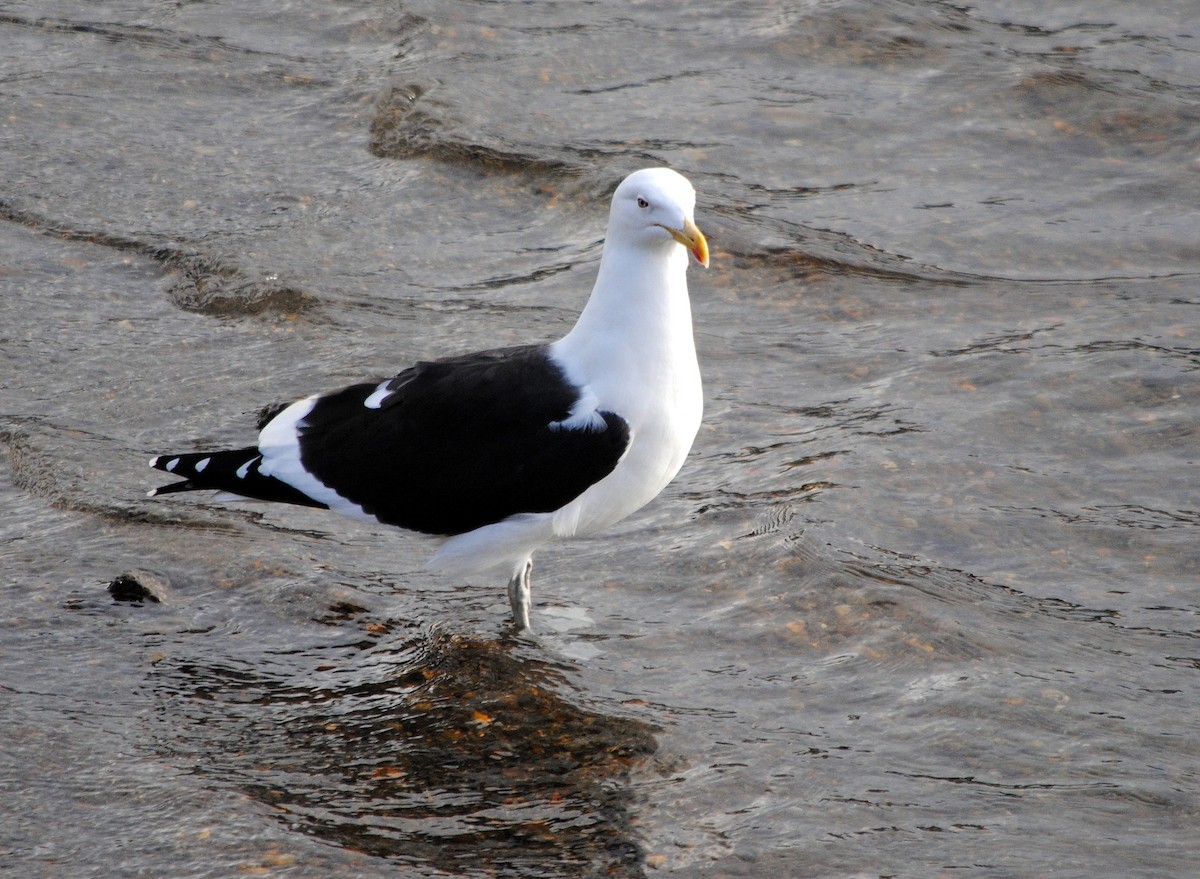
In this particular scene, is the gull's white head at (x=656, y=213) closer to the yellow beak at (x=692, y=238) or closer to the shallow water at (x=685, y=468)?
the yellow beak at (x=692, y=238)

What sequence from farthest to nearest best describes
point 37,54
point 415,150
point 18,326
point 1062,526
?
point 37,54 → point 415,150 → point 18,326 → point 1062,526

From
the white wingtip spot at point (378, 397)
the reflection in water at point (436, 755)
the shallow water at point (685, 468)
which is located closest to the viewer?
the reflection in water at point (436, 755)

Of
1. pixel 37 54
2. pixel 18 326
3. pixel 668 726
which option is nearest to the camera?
pixel 668 726

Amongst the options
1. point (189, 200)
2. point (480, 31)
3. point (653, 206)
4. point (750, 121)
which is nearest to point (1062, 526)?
point (653, 206)

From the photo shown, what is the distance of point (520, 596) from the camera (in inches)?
206

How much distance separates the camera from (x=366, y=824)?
13.9 feet

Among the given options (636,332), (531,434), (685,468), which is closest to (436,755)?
(531,434)

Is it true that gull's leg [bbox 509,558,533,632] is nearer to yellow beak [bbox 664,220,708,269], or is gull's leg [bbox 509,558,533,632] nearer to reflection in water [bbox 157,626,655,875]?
reflection in water [bbox 157,626,655,875]

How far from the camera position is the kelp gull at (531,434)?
4770mm

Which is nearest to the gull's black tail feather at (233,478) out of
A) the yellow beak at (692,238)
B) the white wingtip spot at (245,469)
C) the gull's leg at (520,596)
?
the white wingtip spot at (245,469)

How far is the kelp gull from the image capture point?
477 centimetres

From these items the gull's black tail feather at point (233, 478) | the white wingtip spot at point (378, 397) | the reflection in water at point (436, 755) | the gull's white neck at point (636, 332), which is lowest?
the reflection in water at point (436, 755)

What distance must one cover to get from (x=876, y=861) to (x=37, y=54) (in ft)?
26.2

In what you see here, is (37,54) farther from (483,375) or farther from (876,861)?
(876,861)
